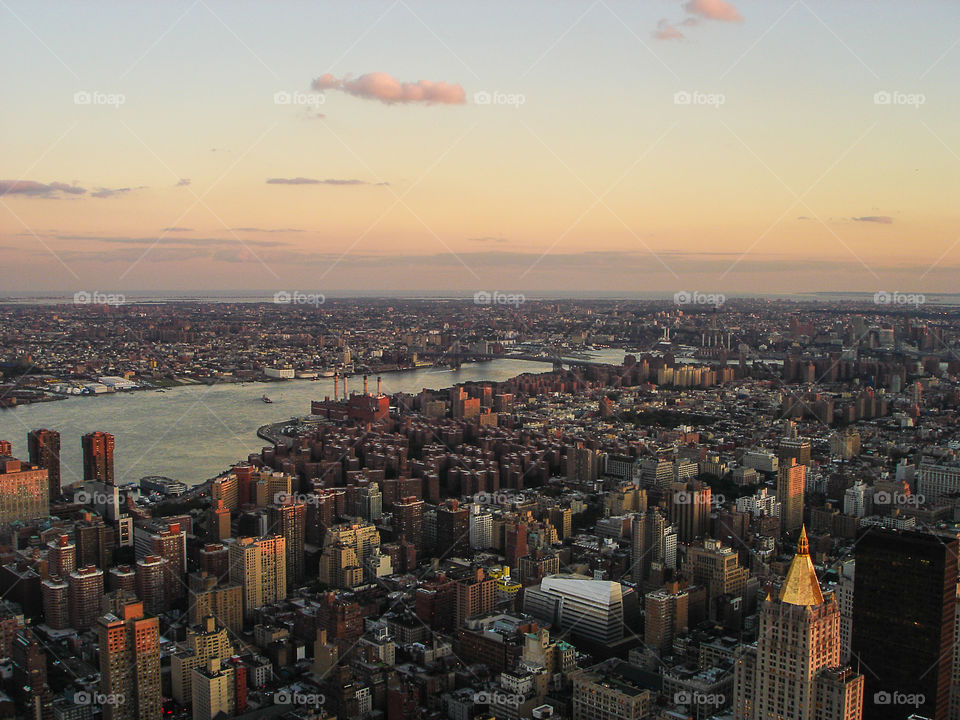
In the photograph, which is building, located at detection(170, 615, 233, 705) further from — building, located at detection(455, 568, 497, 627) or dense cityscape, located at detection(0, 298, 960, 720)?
building, located at detection(455, 568, 497, 627)

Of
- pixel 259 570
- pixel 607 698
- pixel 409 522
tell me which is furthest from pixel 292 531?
pixel 607 698

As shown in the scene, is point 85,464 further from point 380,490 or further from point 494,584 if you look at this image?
point 494,584

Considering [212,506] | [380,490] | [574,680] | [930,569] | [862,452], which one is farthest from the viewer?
[862,452]

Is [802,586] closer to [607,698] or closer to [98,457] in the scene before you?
[607,698]

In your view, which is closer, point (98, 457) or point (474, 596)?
point (474, 596)

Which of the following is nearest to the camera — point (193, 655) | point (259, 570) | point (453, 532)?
point (193, 655)

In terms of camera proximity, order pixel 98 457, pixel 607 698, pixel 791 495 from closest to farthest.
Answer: pixel 607 698 → pixel 791 495 → pixel 98 457

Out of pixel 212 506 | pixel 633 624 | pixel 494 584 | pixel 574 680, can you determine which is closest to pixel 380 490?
pixel 212 506
